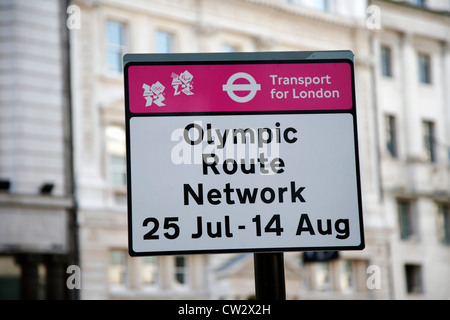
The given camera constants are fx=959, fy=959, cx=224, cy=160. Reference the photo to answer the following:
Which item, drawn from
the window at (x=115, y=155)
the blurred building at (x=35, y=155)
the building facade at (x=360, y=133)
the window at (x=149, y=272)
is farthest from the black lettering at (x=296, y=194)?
the window at (x=149, y=272)

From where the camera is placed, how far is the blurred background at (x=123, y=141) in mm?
29078

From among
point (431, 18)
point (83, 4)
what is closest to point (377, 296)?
point (431, 18)

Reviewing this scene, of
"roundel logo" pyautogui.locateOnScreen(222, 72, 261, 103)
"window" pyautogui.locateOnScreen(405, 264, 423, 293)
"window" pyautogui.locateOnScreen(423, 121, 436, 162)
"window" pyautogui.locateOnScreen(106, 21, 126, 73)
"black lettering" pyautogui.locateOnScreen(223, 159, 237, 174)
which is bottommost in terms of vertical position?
"window" pyautogui.locateOnScreen(405, 264, 423, 293)

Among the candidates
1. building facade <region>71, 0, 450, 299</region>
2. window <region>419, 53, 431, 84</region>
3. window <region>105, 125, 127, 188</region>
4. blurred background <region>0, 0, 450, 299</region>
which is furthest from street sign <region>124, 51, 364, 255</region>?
window <region>419, 53, 431, 84</region>

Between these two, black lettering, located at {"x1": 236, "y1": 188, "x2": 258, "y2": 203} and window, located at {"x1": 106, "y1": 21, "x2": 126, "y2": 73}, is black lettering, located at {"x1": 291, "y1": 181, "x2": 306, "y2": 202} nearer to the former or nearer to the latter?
black lettering, located at {"x1": 236, "y1": 188, "x2": 258, "y2": 203}

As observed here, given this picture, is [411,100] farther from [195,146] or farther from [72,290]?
[195,146]

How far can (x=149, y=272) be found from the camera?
3170 centimetres

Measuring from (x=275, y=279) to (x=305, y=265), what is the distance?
32.9 metres

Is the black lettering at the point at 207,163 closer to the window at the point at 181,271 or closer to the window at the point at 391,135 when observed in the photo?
the window at the point at 181,271

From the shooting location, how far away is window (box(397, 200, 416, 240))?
39269mm

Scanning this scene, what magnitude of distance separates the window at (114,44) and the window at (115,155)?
2109mm

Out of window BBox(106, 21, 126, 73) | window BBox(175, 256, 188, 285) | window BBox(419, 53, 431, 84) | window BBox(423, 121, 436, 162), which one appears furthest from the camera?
window BBox(419, 53, 431, 84)

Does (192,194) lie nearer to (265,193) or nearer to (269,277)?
(265,193)

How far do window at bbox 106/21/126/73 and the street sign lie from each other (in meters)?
28.7
